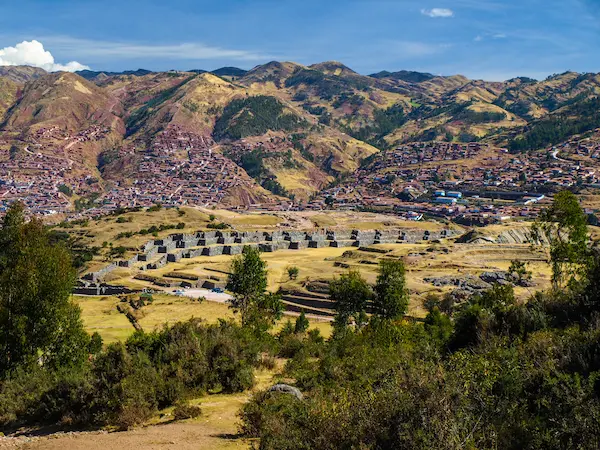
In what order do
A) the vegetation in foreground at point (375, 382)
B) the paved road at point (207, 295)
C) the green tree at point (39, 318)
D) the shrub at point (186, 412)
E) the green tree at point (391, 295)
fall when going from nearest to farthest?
1. the vegetation in foreground at point (375, 382)
2. the shrub at point (186, 412)
3. the green tree at point (39, 318)
4. the green tree at point (391, 295)
5. the paved road at point (207, 295)

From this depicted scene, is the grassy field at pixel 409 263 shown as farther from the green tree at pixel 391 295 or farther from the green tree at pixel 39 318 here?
the green tree at pixel 39 318

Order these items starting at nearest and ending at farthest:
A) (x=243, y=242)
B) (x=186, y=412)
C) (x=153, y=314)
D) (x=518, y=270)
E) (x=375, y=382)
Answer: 1. (x=375, y=382)
2. (x=186, y=412)
3. (x=518, y=270)
4. (x=153, y=314)
5. (x=243, y=242)

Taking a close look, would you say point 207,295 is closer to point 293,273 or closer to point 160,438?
point 293,273

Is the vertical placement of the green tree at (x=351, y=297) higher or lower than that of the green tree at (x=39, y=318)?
lower

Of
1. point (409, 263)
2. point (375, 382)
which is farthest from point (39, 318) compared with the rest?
point (409, 263)

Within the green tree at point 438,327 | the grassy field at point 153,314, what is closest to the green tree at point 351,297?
the grassy field at point 153,314

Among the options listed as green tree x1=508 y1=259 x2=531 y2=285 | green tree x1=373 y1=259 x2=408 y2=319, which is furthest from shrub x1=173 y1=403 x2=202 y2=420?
green tree x1=508 y1=259 x2=531 y2=285

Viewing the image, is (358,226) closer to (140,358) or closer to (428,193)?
(428,193)
